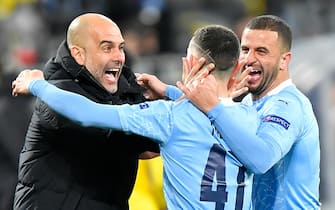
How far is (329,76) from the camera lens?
1018 centimetres

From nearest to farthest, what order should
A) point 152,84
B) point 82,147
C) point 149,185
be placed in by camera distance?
point 82,147, point 152,84, point 149,185

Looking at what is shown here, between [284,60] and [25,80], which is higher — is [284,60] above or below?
above

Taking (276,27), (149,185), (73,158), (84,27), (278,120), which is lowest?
(149,185)

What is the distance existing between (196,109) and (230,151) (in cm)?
26

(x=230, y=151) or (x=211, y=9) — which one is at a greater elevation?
(x=211, y=9)

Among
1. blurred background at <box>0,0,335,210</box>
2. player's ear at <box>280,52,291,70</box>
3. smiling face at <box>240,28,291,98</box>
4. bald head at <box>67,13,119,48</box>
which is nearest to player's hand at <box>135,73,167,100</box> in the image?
A: bald head at <box>67,13,119,48</box>

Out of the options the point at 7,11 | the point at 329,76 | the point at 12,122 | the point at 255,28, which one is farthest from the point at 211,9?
the point at 255,28

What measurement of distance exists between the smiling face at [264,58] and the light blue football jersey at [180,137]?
626mm

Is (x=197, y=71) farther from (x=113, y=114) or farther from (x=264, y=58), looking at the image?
(x=264, y=58)

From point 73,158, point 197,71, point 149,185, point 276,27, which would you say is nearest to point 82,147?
point 73,158

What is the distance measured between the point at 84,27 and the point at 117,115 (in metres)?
0.73

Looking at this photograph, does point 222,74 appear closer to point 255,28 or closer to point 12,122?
point 255,28

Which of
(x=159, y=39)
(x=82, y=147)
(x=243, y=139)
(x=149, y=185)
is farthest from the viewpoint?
(x=159, y=39)

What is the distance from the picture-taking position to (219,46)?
5.32 metres
